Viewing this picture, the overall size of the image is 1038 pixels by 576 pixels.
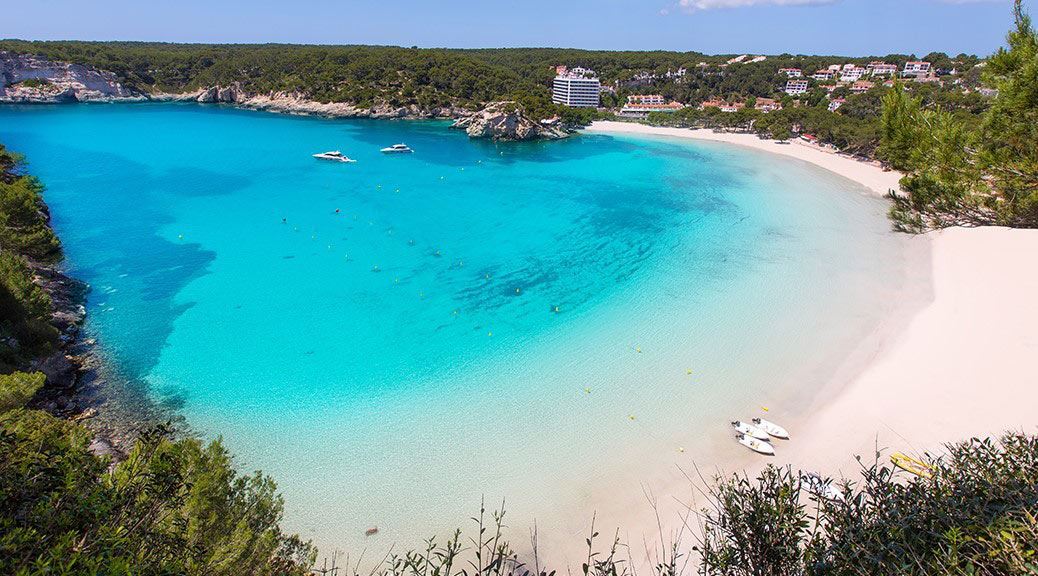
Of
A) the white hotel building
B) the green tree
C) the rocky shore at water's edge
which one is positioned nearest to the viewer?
the green tree

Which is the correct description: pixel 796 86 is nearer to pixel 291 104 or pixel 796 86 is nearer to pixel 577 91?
pixel 577 91

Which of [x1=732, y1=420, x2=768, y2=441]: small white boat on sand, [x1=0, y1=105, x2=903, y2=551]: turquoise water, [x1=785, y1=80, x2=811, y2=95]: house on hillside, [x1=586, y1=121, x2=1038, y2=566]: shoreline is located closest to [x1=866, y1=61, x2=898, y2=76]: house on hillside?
[x1=785, y1=80, x2=811, y2=95]: house on hillside

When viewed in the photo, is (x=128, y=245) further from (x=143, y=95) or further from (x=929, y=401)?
(x=143, y=95)

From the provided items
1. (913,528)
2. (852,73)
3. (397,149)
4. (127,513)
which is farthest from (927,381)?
(852,73)

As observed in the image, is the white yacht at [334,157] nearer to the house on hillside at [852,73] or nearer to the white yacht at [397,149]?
the white yacht at [397,149]

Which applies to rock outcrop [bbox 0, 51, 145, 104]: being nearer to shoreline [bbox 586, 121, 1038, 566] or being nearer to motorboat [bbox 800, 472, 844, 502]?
shoreline [bbox 586, 121, 1038, 566]

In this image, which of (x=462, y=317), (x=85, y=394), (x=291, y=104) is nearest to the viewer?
(x=85, y=394)
